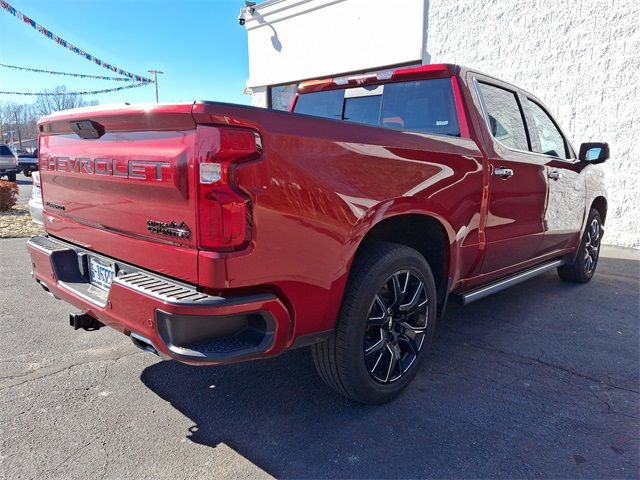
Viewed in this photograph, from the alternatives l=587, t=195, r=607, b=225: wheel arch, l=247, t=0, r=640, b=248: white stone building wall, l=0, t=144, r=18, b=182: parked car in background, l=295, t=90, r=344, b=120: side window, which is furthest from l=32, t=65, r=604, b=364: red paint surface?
l=0, t=144, r=18, b=182: parked car in background

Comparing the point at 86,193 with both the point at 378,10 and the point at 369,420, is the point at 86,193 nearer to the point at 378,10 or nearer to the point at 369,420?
the point at 369,420

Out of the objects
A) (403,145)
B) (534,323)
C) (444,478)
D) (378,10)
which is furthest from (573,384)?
(378,10)

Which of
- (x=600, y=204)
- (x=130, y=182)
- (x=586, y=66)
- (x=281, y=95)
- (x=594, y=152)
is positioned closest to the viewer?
(x=130, y=182)

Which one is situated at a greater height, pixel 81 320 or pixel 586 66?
pixel 586 66

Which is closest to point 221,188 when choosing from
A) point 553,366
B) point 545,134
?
point 553,366

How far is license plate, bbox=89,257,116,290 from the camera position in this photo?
7.82ft

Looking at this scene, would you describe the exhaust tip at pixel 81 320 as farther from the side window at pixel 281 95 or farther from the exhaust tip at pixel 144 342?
the side window at pixel 281 95

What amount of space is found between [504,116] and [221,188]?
2.75m

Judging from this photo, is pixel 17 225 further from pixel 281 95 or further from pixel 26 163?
pixel 26 163

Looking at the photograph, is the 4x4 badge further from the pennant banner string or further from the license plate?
the pennant banner string

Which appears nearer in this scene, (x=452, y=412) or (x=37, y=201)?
(x=452, y=412)

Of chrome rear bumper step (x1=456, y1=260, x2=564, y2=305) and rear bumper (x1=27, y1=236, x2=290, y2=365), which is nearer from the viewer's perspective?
rear bumper (x1=27, y1=236, x2=290, y2=365)

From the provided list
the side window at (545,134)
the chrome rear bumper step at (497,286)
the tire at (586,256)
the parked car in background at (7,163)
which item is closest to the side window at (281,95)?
the tire at (586,256)

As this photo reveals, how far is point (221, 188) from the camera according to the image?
1.82 m
